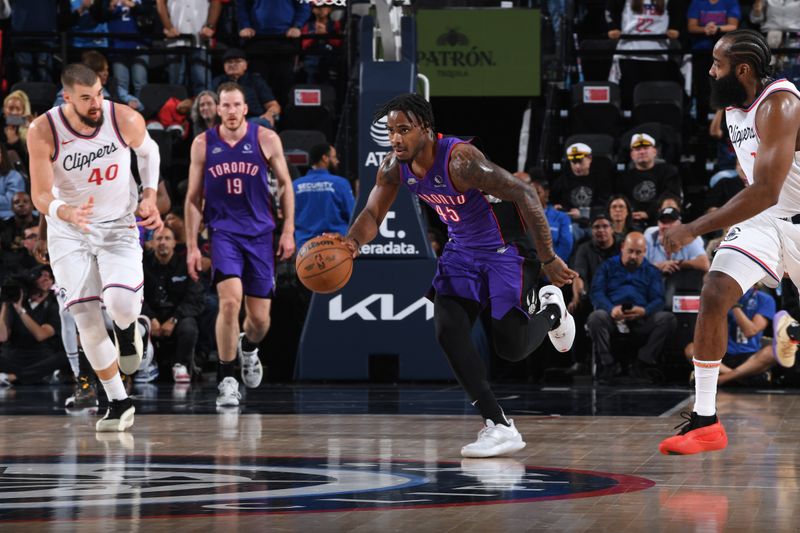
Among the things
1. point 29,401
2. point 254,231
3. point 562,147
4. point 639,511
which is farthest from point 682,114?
point 639,511

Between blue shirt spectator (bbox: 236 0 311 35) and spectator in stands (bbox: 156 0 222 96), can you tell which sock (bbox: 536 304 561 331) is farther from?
blue shirt spectator (bbox: 236 0 311 35)

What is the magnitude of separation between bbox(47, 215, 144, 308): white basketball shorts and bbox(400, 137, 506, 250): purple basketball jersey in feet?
6.61

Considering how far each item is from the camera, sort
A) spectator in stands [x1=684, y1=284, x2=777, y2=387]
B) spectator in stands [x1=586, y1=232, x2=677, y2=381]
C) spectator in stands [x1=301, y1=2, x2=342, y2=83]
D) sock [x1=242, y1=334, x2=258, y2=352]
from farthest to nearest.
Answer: spectator in stands [x1=301, y1=2, x2=342, y2=83]
spectator in stands [x1=586, y1=232, x2=677, y2=381]
spectator in stands [x1=684, y1=284, x2=777, y2=387]
sock [x1=242, y1=334, x2=258, y2=352]

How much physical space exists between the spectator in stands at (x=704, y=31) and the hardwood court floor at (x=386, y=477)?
316 inches

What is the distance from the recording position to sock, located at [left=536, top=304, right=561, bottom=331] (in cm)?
663

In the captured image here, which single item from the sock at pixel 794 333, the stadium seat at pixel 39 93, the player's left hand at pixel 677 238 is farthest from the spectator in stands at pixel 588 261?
the stadium seat at pixel 39 93

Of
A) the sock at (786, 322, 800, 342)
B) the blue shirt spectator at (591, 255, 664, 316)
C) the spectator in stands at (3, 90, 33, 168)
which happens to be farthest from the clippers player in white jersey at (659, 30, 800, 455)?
the spectator in stands at (3, 90, 33, 168)

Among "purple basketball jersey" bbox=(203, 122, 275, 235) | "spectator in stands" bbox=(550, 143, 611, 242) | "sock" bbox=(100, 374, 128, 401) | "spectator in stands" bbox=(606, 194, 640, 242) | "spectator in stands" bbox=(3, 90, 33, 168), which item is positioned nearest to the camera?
"sock" bbox=(100, 374, 128, 401)

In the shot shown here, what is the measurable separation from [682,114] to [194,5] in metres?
5.79

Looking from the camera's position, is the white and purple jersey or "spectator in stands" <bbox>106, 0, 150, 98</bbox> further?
"spectator in stands" <bbox>106, 0, 150, 98</bbox>

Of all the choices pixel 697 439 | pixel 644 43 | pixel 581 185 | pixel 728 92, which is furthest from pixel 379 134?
pixel 644 43

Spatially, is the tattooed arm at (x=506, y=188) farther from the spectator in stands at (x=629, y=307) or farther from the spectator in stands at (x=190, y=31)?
the spectator in stands at (x=190, y=31)

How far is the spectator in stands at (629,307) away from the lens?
11.0 metres

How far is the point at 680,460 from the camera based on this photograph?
562 centimetres
